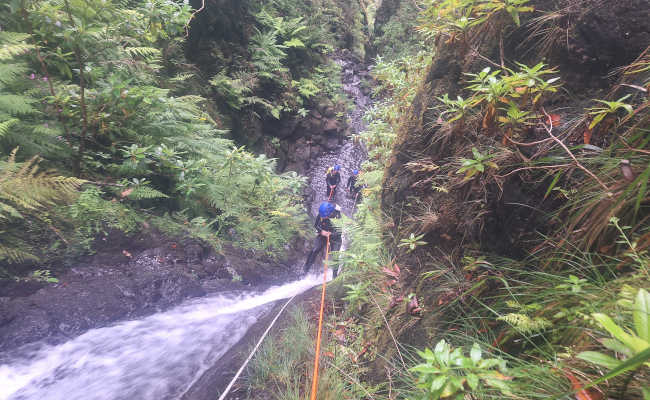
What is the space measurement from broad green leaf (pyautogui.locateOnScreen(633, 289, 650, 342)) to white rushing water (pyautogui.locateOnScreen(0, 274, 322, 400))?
3321mm

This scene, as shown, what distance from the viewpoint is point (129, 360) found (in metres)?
2.95

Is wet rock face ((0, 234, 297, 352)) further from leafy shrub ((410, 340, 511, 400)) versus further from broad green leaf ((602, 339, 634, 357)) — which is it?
broad green leaf ((602, 339, 634, 357))

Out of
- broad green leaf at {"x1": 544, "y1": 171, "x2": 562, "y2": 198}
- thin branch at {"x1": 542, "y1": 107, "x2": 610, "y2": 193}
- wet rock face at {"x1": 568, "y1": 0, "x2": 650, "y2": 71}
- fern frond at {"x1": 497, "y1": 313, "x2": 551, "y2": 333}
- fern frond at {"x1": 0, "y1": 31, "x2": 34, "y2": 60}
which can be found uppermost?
fern frond at {"x1": 0, "y1": 31, "x2": 34, "y2": 60}

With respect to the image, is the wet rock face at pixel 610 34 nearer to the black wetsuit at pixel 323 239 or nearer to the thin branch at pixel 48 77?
the thin branch at pixel 48 77

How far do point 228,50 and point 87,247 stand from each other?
5.86 meters

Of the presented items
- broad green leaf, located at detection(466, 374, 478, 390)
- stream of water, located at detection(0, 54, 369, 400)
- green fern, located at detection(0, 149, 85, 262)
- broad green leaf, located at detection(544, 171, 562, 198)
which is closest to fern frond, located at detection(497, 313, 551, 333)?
broad green leaf, located at detection(466, 374, 478, 390)

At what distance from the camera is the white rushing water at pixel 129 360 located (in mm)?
2484

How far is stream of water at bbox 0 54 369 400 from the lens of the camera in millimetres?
2488

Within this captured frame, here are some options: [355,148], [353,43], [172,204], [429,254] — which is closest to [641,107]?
[429,254]

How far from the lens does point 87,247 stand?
10.7 ft

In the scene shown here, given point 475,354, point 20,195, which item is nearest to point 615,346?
point 475,354

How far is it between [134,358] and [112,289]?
0.88 meters

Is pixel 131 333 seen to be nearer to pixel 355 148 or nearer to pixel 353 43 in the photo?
pixel 355 148

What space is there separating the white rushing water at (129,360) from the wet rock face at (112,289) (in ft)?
0.44
